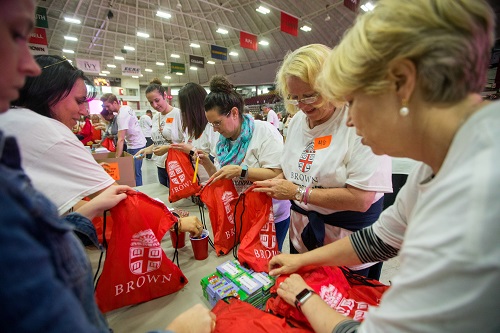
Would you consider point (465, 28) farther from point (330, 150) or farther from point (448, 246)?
point (330, 150)

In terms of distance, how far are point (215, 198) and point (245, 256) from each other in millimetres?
500

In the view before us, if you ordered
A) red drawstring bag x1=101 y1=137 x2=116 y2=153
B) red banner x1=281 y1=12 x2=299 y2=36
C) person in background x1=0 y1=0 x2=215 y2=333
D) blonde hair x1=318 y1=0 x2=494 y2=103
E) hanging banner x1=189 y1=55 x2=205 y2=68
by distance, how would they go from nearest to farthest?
1. person in background x1=0 y1=0 x2=215 y2=333
2. blonde hair x1=318 y1=0 x2=494 y2=103
3. red drawstring bag x1=101 y1=137 x2=116 y2=153
4. red banner x1=281 y1=12 x2=299 y2=36
5. hanging banner x1=189 y1=55 x2=205 y2=68

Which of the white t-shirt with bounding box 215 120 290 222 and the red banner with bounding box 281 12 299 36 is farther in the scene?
the red banner with bounding box 281 12 299 36

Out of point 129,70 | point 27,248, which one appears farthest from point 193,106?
point 129,70

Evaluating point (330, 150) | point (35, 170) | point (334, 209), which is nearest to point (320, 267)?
point (334, 209)

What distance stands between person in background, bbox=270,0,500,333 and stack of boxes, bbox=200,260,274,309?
25cm

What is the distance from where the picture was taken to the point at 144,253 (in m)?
1.02

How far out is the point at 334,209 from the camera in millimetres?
1122

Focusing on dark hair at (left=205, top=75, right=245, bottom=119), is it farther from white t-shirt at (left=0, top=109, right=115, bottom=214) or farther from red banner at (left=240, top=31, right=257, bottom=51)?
red banner at (left=240, top=31, right=257, bottom=51)

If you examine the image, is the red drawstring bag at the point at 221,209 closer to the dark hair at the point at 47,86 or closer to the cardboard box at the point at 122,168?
the dark hair at the point at 47,86

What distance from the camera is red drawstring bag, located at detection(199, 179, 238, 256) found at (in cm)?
135

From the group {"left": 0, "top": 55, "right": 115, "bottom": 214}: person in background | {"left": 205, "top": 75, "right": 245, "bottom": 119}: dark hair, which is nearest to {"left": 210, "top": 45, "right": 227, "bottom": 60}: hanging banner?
{"left": 205, "top": 75, "right": 245, "bottom": 119}: dark hair

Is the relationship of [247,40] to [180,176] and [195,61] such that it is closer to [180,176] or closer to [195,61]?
[195,61]

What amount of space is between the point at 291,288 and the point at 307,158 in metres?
0.64
